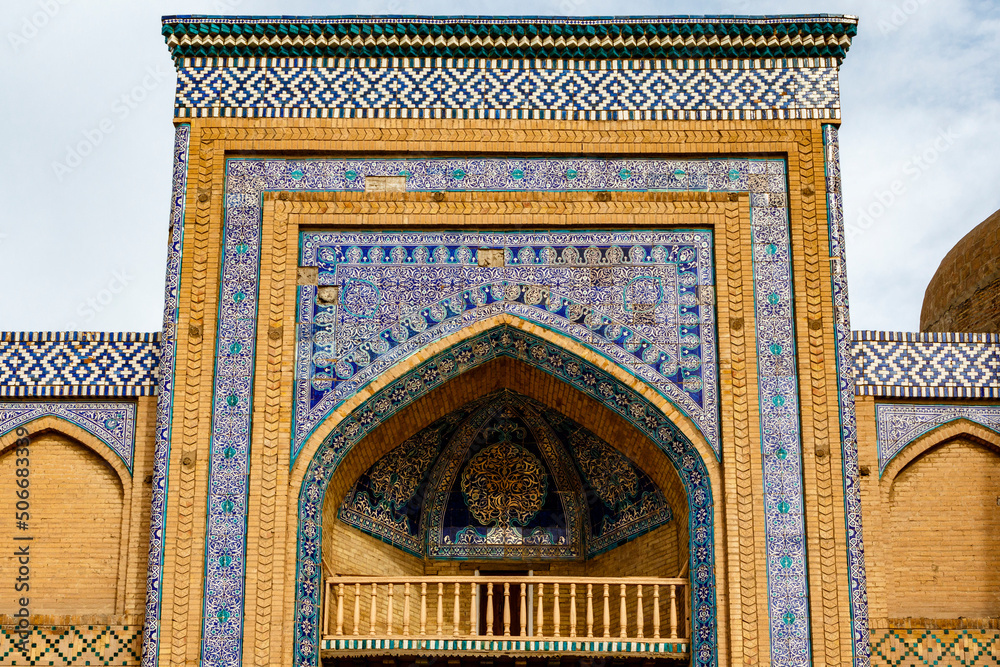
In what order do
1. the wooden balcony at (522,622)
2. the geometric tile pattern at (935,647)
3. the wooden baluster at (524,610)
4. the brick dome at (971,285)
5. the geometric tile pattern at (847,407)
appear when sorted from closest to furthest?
the geometric tile pattern at (847,407)
the wooden balcony at (522,622)
the geometric tile pattern at (935,647)
the wooden baluster at (524,610)
the brick dome at (971,285)

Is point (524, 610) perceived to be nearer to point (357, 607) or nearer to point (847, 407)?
point (357, 607)

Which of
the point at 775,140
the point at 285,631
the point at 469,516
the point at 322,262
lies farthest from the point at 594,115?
the point at 285,631

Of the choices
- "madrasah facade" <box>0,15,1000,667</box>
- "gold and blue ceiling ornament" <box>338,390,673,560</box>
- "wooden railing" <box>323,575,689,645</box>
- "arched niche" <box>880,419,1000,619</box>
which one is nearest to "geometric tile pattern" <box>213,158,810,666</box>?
"madrasah facade" <box>0,15,1000,667</box>

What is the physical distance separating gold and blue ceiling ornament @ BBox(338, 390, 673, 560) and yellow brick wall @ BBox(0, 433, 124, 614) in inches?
77.9

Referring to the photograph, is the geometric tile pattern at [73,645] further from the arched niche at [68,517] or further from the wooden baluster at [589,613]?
the wooden baluster at [589,613]

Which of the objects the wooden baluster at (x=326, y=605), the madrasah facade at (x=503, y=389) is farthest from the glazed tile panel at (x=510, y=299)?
the wooden baluster at (x=326, y=605)

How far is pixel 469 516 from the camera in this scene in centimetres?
1099

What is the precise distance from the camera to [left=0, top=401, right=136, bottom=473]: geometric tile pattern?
33.1 feet

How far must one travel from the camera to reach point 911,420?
401 inches

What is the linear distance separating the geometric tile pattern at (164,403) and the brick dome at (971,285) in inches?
279

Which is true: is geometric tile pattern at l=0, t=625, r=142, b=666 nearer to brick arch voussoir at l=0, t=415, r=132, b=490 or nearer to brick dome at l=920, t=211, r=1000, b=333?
brick arch voussoir at l=0, t=415, r=132, b=490

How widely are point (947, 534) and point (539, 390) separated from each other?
3.11 m

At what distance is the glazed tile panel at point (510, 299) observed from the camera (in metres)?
9.91

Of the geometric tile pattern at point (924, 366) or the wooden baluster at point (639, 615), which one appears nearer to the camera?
the wooden baluster at point (639, 615)
